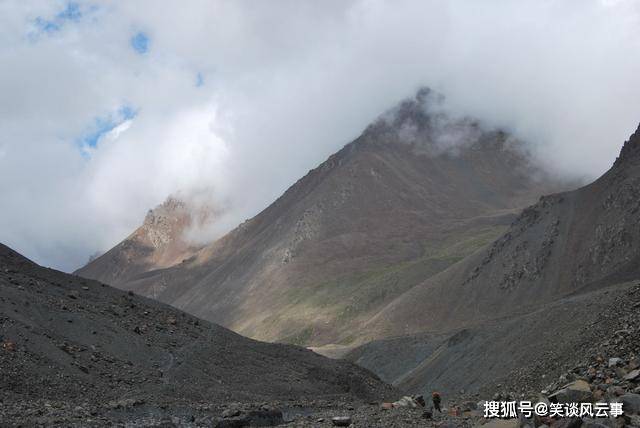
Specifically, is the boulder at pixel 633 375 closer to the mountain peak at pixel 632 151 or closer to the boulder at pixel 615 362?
the boulder at pixel 615 362

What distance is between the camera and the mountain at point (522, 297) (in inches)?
2347

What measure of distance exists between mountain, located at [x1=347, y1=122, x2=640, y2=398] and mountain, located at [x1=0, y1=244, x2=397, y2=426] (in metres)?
14.3

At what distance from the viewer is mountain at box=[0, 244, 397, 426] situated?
34125mm

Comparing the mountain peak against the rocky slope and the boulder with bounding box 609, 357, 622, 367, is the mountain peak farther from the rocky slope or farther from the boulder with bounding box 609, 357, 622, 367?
the boulder with bounding box 609, 357, 622, 367

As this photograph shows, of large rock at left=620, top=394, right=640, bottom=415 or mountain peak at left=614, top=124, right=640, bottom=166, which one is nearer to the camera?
large rock at left=620, top=394, right=640, bottom=415

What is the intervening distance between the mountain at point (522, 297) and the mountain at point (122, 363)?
14.3 meters

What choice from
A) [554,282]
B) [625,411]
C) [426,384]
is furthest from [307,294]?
[625,411]

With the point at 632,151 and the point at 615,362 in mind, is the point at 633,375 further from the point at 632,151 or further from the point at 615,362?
the point at 632,151

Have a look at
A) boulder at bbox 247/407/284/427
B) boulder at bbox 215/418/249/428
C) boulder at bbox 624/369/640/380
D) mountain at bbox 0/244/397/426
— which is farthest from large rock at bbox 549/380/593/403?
mountain at bbox 0/244/397/426

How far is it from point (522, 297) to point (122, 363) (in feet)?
244

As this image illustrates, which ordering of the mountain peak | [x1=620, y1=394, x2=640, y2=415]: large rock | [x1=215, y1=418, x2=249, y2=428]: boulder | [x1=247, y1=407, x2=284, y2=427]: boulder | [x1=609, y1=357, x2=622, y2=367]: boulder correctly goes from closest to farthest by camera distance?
[x1=620, y1=394, x2=640, y2=415]: large rock → [x1=609, y1=357, x2=622, y2=367]: boulder → [x1=215, y1=418, x2=249, y2=428]: boulder → [x1=247, y1=407, x2=284, y2=427]: boulder → the mountain peak

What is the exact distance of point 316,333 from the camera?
152m

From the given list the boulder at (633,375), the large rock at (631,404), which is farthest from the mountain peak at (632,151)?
the large rock at (631,404)

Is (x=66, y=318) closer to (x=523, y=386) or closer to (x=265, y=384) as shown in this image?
(x=265, y=384)
